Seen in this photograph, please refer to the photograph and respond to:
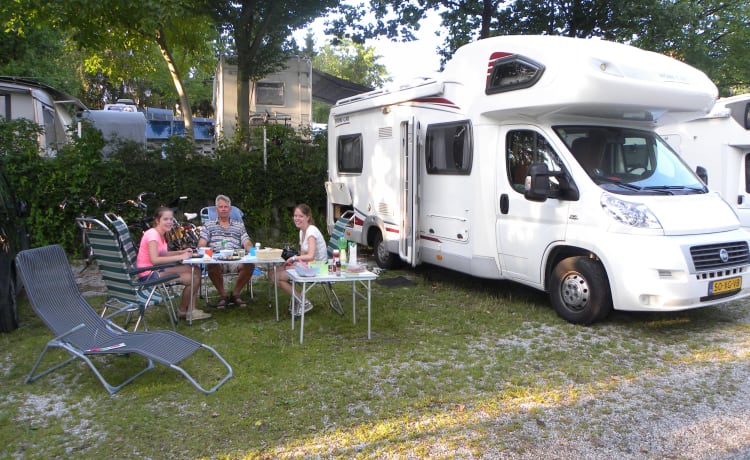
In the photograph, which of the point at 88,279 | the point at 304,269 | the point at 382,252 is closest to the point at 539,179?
the point at 304,269

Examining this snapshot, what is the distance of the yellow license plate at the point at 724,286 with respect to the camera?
536cm

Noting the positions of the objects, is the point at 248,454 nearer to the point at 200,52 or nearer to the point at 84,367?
the point at 84,367

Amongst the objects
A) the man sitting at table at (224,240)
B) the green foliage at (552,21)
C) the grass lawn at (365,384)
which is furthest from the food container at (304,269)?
the green foliage at (552,21)

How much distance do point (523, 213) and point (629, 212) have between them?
1219mm

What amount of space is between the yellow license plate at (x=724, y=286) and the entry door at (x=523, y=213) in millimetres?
1414

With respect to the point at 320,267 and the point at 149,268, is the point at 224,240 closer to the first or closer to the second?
the point at 149,268

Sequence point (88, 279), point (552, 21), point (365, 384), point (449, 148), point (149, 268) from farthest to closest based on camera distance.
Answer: point (552, 21), point (88, 279), point (449, 148), point (149, 268), point (365, 384)

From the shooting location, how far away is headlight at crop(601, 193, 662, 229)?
5289 millimetres

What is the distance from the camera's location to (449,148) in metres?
7.28

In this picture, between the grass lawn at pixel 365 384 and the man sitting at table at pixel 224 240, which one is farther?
the man sitting at table at pixel 224 240

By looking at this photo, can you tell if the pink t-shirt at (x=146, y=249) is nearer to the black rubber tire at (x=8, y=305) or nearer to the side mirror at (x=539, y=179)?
the black rubber tire at (x=8, y=305)

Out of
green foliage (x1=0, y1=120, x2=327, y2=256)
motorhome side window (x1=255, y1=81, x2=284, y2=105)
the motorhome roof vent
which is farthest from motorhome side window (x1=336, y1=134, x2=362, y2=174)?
motorhome side window (x1=255, y1=81, x2=284, y2=105)

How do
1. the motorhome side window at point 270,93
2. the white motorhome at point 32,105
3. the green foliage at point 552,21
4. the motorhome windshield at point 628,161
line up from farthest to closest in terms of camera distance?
the motorhome side window at point 270,93 < the green foliage at point 552,21 < the white motorhome at point 32,105 < the motorhome windshield at point 628,161

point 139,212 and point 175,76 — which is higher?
point 175,76
